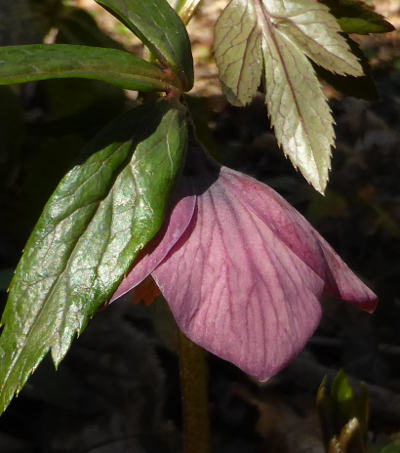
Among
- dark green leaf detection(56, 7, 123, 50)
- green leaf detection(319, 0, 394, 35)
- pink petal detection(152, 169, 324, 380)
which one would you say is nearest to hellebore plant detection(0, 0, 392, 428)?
pink petal detection(152, 169, 324, 380)

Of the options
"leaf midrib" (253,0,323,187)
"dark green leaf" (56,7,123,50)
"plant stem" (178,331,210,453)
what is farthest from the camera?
"dark green leaf" (56,7,123,50)

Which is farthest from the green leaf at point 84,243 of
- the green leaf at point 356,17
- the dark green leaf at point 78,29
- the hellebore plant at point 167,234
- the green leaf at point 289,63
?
the dark green leaf at point 78,29

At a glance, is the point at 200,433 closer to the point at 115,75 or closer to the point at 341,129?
the point at 115,75

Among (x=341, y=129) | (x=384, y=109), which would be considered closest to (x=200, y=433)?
(x=341, y=129)

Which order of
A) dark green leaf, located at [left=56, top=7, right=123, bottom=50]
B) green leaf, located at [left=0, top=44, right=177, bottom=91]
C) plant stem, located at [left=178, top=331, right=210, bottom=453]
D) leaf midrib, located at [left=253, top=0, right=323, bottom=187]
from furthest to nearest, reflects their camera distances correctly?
dark green leaf, located at [left=56, top=7, right=123, bottom=50] < plant stem, located at [left=178, top=331, right=210, bottom=453] < leaf midrib, located at [left=253, top=0, right=323, bottom=187] < green leaf, located at [left=0, top=44, right=177, bottom=91]

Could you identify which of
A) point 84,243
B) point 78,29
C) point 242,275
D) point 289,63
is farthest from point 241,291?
point 78,29

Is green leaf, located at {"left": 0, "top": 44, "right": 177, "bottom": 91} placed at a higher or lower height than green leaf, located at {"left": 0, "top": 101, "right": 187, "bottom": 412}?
higher

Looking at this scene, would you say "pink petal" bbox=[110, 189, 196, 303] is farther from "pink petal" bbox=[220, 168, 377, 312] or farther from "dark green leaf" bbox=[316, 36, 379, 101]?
"dark green leaf" bbox=[316, 36, 379, 101]
